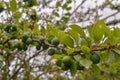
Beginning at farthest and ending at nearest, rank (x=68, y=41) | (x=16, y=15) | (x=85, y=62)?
(x=16, y=15), (x=68, y=41), (x=85, y=62)

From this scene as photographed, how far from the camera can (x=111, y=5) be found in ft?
14.7

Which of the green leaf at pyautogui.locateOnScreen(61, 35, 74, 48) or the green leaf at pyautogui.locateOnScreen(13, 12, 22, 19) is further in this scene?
the green leaf at pyautogui.locateOnScreen(13, 12, 22, 19)

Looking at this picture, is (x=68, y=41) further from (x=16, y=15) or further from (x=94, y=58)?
(x=16, y=15)

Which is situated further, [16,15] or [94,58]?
[16,15]

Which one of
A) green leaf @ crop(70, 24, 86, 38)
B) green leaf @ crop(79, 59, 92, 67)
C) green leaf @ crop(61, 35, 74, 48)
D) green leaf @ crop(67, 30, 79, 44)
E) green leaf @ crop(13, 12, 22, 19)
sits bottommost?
green leaf @ crop(13, 12, 22, 19)

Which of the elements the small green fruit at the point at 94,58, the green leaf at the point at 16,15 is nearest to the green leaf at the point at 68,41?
the small green fruit at the point at 94,58

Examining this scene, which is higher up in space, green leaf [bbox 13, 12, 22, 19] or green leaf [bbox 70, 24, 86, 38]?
green leaf [bbox 70, 24, 86, 38]

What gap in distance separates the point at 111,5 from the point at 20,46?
2.65 meters

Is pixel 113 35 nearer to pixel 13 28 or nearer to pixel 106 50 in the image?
pixel 106 50

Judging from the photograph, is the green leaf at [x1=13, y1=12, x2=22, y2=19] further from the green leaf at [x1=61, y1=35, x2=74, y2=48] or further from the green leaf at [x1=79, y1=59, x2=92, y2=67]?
the green leaf at [x1=79, y1=59, x2=92, y2=67]

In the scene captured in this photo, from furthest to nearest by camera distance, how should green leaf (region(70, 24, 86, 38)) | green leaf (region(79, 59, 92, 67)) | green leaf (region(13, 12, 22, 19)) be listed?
green leaf (region(13, 12, 22, 19)), green leaf (region(70, 24, 86, 38)), green leaf (region(79, 59, 92, 67))

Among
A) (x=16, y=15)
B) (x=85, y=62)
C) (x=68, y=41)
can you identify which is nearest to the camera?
(x=85, y=62)

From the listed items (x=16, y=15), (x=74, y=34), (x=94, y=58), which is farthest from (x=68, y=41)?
(x=16, y=15)

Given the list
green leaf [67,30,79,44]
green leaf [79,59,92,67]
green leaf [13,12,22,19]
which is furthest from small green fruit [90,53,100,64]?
green leaf [13,12,22,19]
